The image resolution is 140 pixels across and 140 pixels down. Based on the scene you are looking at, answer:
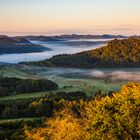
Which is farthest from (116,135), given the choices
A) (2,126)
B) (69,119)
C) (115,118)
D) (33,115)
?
(33,115)

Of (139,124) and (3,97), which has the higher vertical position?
(139,124)

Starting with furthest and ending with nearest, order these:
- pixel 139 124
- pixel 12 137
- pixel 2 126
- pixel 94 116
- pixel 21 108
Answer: pixel 21 108 < pixel 2 126 < pixel 12 137 < pixel 94 116 < pixel 139 124

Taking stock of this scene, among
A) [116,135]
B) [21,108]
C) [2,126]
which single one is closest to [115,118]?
[116,135]

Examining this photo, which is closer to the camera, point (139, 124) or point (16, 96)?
point (139, 124)

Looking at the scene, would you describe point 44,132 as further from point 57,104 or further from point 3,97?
point 3,97

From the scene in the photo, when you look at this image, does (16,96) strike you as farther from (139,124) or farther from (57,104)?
Answer: (139,124)

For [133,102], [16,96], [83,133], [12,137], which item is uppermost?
[133,102]

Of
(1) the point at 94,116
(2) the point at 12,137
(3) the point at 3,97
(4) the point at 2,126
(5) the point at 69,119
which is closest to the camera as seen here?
(1) the point at 94,116

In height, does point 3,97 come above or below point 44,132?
below

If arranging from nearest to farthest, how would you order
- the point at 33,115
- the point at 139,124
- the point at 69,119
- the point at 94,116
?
1. the point at 139,124
2. the point at 94,116
3. the point at 69,119
4. the point at 33,115
